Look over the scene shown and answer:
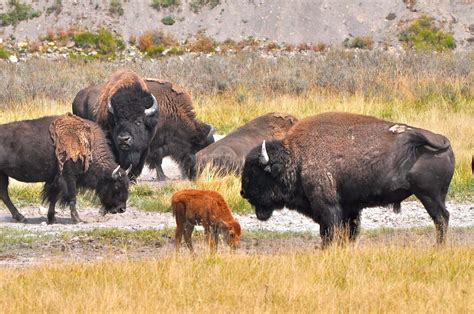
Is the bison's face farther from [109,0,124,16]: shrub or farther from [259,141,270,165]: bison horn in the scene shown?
[109,0,124,16]: shrub

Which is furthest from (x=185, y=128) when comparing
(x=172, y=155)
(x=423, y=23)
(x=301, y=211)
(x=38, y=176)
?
(x=423, y=23)

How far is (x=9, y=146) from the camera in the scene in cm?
1431

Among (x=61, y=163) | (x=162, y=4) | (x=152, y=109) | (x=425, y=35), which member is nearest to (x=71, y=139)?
(x=61, y=163)

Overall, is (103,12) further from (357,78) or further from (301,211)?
(301,211)

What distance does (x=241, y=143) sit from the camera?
17719 millimetres

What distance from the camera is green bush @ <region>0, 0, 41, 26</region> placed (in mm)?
67000

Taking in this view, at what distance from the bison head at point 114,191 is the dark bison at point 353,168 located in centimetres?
358

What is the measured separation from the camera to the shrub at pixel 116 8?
68.4 metres

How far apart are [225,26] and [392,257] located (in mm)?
58418

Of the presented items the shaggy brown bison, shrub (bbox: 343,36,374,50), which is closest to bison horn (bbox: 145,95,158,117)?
the shaggy brown bison

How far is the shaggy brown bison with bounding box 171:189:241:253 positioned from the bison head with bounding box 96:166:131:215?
358 centimetres

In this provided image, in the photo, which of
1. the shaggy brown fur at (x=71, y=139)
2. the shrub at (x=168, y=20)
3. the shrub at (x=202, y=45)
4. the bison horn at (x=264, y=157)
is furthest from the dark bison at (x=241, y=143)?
the shrub at (x=168, y=20)

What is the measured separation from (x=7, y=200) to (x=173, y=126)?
5445mm

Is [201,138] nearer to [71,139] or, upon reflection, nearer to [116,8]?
[71,139]
